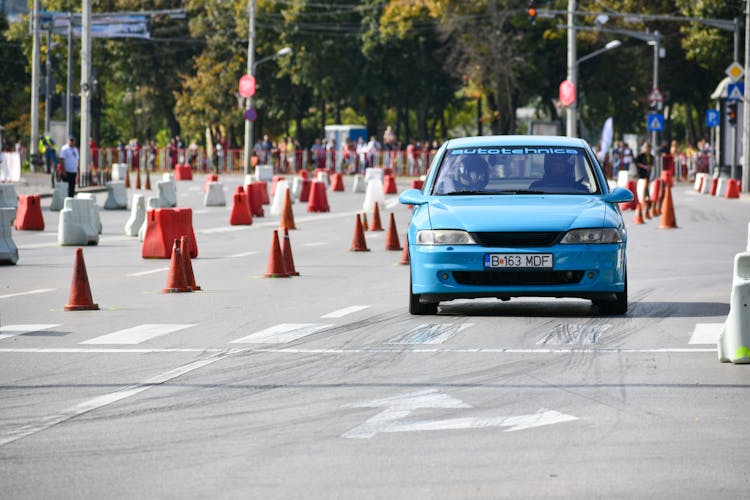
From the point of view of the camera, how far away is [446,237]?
1459 cm

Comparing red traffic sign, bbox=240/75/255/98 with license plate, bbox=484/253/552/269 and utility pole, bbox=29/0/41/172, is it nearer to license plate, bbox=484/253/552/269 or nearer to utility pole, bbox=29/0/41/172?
utility pole, bbox=29/0/41/172

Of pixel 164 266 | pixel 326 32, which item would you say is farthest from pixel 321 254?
pixel 326 32

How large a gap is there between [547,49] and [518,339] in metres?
74.9

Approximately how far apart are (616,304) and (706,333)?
1.49m

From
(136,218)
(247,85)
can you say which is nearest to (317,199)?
(136,218)

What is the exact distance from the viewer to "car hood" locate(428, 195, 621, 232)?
14.5m

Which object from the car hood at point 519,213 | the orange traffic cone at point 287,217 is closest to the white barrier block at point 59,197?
the orange traffic cone at point 287,217

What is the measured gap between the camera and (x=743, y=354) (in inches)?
452

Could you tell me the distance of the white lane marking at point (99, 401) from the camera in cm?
866

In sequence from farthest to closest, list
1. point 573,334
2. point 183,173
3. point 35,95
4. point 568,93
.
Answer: point 183,173
point 35,95
point 568,93
point 573,334

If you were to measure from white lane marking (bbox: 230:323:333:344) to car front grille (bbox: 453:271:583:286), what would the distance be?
4.12ft

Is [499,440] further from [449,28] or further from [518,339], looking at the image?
[449,28]

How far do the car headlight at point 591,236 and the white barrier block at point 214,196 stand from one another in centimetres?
2957

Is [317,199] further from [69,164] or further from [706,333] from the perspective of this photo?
[706,333]
